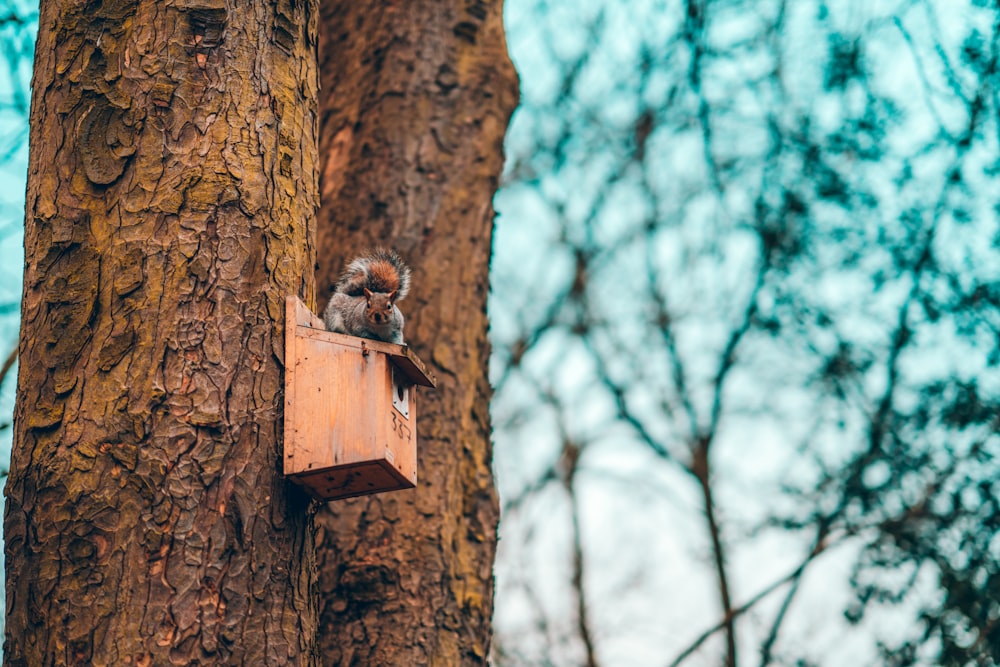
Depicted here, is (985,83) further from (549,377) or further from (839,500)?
(549,377)

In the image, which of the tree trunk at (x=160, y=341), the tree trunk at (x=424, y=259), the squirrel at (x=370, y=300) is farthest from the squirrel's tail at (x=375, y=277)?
the tree trunk at (x=160, y=341)

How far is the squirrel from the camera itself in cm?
344

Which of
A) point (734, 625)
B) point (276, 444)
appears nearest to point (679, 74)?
point (734, 625)

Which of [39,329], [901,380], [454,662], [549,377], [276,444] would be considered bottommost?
[454,662]

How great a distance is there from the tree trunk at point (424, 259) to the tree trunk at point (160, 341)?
1.25 metres

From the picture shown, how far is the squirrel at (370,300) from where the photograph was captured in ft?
11.3

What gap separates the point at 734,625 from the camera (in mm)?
6492

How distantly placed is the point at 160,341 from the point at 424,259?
6.61ft

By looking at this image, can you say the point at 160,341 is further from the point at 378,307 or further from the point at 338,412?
the point at 378,307

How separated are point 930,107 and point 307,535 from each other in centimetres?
429

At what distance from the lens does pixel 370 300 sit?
11.2 ft

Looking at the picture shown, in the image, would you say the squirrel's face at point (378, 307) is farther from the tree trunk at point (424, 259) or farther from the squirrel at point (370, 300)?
the tree trunk at point (424, 259)

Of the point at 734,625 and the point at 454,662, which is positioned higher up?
the point at 734,625

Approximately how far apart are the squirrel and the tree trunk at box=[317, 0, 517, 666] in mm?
591
